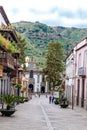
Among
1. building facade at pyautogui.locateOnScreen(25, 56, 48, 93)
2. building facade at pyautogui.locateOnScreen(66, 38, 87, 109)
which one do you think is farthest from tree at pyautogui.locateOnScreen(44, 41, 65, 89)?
building facade at pyautogui.locateOnScreen(66, 38, 87, 109)

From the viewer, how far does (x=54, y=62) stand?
123m

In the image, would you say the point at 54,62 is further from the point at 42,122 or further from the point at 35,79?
the point at 42,122

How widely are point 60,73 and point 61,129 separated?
4128 inches

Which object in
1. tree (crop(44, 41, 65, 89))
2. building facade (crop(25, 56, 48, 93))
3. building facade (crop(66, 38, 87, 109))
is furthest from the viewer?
building facade (crop(25, 56, 48, 93))

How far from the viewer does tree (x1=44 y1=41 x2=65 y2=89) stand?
122 metres

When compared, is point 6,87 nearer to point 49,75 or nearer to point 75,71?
point 75,71

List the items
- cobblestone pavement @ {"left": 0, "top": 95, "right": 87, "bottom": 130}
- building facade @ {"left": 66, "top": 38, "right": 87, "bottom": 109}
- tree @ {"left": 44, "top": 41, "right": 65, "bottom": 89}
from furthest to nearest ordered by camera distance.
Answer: tree @ {"left": 44, "top": 41, "right": 65, "bottom": 89} < building facade @ {"left": 66, "top": 38, "right": 87, "bottom": 109} < cobblestone pavement @ {"left": 0, "top": 95, "right": 87, "bottom": 130}

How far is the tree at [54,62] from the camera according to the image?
12218cm

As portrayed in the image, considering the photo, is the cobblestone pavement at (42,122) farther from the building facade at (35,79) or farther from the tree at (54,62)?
the building facade at (35,79)

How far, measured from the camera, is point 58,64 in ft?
409

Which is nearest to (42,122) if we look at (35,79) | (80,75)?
(80,75)

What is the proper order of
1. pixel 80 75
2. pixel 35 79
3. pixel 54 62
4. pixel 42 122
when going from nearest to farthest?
pixel 42 122, pixel 80 75, pixel 54 62, pixel 35 79

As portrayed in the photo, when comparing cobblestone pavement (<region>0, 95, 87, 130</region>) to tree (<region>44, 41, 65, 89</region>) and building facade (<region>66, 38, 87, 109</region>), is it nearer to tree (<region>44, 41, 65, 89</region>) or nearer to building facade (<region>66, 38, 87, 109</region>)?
building facade (<region>66, 38, 87, 109</region>)

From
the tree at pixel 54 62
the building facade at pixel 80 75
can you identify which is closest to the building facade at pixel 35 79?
the tree at pixel 54 62
